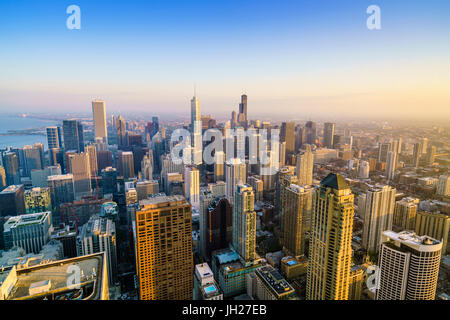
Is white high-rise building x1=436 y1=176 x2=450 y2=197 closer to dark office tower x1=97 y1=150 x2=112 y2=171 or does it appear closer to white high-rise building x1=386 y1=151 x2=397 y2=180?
white high-rise building x1=386 y1=151 x2=397 y2=180

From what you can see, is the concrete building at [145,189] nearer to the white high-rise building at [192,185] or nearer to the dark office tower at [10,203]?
the white high-rise building at [192,185]

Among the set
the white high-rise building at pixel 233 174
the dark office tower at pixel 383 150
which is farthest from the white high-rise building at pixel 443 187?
the white high-rise building at pixel 233 174

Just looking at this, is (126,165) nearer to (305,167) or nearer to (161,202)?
(305,167)

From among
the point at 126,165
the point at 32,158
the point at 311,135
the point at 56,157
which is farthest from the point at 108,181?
the point at 311,135
